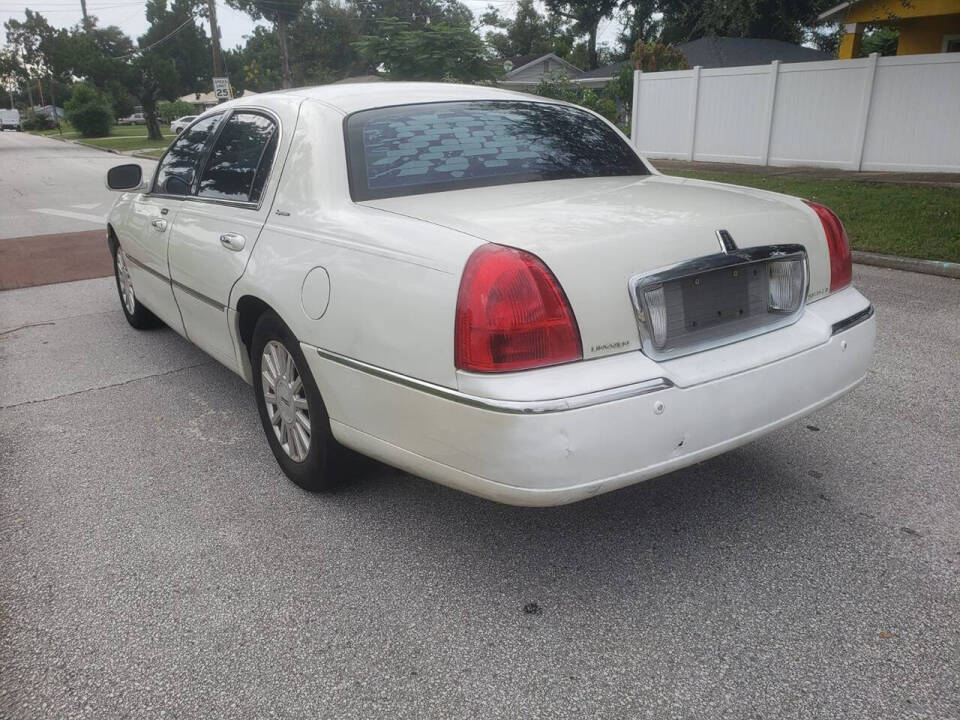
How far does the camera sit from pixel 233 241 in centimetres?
348

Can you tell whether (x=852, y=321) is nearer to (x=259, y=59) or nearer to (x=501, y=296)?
(x=501, y=296)

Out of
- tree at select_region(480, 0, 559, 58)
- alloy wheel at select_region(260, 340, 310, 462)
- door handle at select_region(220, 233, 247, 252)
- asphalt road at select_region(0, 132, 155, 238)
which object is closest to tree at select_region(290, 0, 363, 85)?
tree at select_region(480, 0, 559, 58)

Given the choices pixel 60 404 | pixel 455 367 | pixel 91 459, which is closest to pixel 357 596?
pixel 455 367

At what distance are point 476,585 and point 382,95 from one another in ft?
7.04

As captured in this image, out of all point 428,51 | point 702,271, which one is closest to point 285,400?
point 702,271

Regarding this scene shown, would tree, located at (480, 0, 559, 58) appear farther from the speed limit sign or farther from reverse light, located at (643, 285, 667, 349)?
reverse light, located at (643, 285, 667, 349)

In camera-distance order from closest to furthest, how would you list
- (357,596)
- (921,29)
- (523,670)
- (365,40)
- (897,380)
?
1. (523,670)
2. (357,596)
3. (897,380)
4. (921,29)
5. (365,40)

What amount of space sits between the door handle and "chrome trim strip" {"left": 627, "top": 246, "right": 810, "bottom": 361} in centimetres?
182

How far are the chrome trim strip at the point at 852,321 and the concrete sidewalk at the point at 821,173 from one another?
9980mm

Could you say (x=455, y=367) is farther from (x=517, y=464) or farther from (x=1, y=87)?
(x=1, y=87)

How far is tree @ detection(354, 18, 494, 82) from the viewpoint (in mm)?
22031

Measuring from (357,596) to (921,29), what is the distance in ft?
67.1

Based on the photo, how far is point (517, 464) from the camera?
7.48 feet

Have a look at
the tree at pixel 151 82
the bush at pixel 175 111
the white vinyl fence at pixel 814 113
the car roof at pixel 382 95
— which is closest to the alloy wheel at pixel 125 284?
the car roof at pixel 382 95
